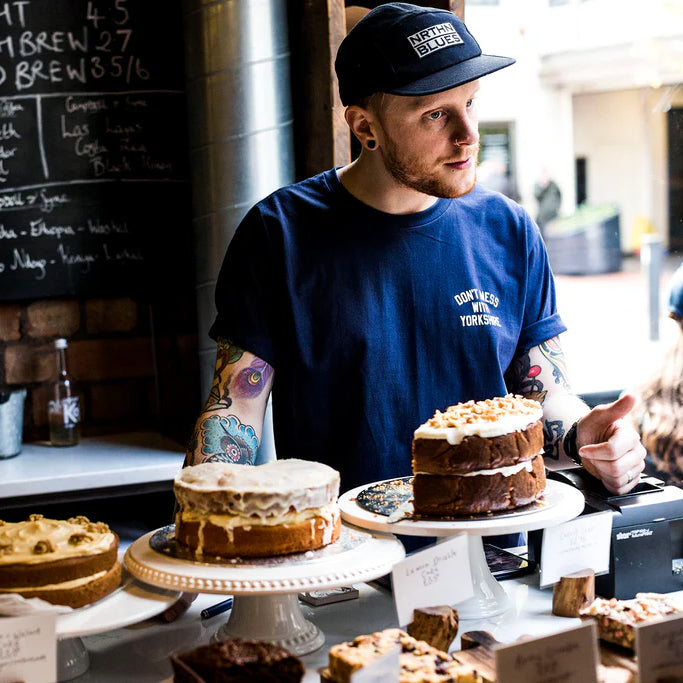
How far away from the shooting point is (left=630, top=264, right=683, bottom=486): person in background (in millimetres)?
2795

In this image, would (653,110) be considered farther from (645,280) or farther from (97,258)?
(97,258)

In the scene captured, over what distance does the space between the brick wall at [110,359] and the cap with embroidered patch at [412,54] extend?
1.49 meters

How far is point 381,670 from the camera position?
3.35ft

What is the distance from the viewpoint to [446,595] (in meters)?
1.26

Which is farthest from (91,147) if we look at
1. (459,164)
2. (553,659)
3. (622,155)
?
(622,155)

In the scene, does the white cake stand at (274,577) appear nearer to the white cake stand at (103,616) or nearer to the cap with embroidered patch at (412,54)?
the white cake stand at (103,616)

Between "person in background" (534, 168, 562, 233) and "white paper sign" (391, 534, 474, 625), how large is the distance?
4202 millimetres

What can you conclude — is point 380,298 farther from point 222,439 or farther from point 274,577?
point 274,577

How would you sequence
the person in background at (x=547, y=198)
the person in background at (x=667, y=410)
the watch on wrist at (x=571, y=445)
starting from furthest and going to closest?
the person in background at (x=547, y=198)
the person in background at (x=667, y=410)
the watch on wrist at (x=571, y=445)

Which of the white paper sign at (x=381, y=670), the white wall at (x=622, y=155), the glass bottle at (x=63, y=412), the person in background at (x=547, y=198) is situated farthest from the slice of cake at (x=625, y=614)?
the person in background at (x=547, y=198)

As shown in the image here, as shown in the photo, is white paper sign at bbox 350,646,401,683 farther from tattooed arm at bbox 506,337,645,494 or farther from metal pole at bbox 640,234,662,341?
metal pole at bbox 640,234,662,341

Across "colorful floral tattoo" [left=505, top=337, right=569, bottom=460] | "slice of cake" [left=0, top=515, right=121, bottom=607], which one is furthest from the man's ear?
"slice of cake" [left=0, top=515, right=121, bottom=607]

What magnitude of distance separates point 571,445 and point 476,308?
0.31 metres

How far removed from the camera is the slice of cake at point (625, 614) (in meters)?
1.23
